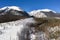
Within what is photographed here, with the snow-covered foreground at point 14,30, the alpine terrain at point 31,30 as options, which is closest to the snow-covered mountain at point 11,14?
the snow-covered foreground at point 14,30

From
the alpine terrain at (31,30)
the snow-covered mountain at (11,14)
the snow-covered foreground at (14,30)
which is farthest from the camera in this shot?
the snow-covered mountain at (11,14)

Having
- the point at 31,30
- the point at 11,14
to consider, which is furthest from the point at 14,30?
the point at 11,14

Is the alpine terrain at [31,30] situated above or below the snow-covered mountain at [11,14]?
below

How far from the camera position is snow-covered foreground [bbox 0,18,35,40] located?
22.2m

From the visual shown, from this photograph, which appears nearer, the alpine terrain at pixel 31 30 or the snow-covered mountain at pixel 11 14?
the alpine terrain at pixel 31 30

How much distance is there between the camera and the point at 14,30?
2270cm

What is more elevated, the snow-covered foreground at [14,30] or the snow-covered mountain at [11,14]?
the snow-covered mountain at [11,14]

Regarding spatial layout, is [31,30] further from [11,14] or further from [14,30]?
[11,14]

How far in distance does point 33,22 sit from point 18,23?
1735 mm

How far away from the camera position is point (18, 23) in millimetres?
23500

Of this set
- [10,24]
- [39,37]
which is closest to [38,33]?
[39,37]

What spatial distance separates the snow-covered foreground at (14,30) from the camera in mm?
22172

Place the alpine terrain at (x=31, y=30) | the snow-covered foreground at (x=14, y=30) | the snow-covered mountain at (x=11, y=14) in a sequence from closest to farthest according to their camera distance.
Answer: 1. the alpine terrain at (x=31, y=30)
2. the snow-covered foreground at (x=14, y=30)
3. the snow-covered mountain at (x=11, y=14)

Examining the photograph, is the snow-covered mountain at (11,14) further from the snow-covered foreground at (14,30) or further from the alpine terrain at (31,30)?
the alpine terrain at (31,30)
